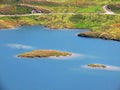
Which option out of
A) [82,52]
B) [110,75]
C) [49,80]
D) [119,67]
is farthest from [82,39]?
[49,80]

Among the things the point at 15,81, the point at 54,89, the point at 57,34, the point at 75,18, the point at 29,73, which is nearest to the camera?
the point at 54,89

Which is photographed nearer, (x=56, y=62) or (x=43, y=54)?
(x=56, y=62)

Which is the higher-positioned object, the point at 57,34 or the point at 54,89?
the point at 54,89

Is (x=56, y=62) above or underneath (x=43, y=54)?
above

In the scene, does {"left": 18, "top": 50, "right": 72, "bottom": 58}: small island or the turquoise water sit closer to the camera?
the turquoise water

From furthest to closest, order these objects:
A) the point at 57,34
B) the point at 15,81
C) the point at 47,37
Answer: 1. the point at 57,34
2. the point at 47,37
3. the point at 15,81

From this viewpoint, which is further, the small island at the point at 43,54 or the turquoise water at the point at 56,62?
the small island at the point at 43,54

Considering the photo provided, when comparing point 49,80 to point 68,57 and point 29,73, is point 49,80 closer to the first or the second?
point 29,73

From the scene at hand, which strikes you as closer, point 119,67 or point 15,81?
point 15,81
